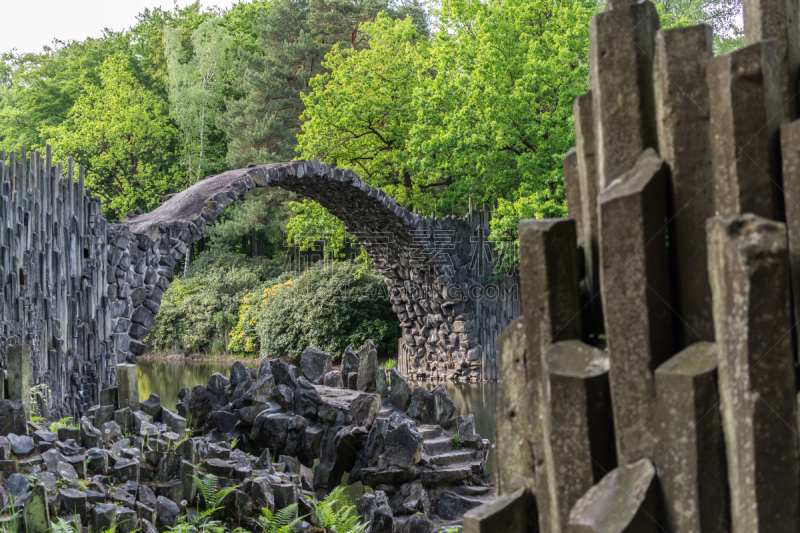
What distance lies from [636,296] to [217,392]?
5624 millimetres

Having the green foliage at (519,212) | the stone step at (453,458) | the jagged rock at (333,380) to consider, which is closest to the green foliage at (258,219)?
the green foliage at (519,212)

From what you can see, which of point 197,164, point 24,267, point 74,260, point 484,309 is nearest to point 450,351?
point 484,309

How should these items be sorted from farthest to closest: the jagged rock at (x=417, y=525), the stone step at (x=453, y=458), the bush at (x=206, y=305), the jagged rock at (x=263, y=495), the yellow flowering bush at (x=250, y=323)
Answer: the bush at (x=206, y=305) → the yellow flowering bush at (x=250, y=323) → the stone step at (x=453, y=458) → the jagged rock at (x=417, y=525) → the jagged rock at (x=263, y=495)

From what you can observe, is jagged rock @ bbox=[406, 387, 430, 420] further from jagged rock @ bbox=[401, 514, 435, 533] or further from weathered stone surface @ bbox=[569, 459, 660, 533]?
weathered stone surface @ bbox=[569, 459, 660, 533]

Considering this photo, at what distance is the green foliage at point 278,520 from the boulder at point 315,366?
390 centimetres

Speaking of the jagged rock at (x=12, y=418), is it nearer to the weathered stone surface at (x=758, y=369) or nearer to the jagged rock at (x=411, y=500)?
the jagged rock at (x=411, y=500)

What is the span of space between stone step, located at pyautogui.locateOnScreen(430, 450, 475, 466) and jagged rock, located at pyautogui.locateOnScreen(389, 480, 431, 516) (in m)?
0.38

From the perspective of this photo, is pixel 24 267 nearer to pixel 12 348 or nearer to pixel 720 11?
pixel 12 348

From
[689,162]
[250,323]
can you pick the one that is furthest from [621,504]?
[250,323]

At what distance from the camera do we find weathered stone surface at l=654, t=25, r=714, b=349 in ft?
3.79

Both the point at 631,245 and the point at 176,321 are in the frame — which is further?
the point at 176,321

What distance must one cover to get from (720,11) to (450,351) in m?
9.68

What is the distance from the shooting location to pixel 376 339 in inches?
559

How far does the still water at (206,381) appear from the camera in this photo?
7945mm
